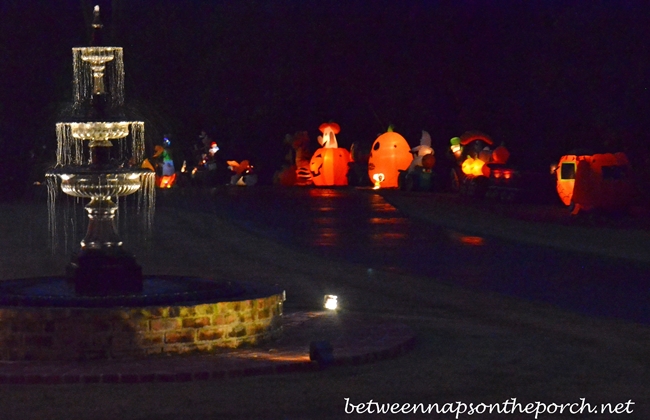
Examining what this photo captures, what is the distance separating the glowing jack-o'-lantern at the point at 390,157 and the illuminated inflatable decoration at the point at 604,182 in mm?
14123

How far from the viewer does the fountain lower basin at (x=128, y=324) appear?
9.67 m

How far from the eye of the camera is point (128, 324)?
383 inches

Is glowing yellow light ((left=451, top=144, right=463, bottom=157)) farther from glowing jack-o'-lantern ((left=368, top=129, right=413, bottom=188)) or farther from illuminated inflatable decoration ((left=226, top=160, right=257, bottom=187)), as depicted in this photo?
illuminated inflatable decoration ((left=226, top=160, right=257, bottom=187))

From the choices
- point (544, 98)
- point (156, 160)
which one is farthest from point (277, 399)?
point (156, 160)

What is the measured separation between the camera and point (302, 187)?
45.7m

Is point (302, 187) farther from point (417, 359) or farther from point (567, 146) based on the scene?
point (417, 359)

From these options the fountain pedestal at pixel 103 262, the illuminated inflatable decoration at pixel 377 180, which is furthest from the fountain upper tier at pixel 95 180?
the illuminated inflatable decoration at pixel 377 180

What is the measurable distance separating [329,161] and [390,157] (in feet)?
11.1

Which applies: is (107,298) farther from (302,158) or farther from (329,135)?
(302,158)

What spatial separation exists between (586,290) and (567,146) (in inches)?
967

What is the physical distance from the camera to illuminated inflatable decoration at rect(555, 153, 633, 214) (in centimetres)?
2838

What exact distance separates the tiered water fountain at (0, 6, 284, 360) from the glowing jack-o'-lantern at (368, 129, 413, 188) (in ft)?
100

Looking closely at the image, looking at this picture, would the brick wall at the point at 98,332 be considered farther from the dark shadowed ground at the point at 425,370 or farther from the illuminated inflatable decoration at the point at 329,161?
the illuminated inflatable decoration at the point at 329,161

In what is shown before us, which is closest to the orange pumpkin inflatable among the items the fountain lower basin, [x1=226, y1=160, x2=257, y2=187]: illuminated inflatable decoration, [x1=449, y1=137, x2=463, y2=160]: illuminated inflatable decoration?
[x1=226, y1=160, x2=257, y2=187]: illuminated inflatable decoration
